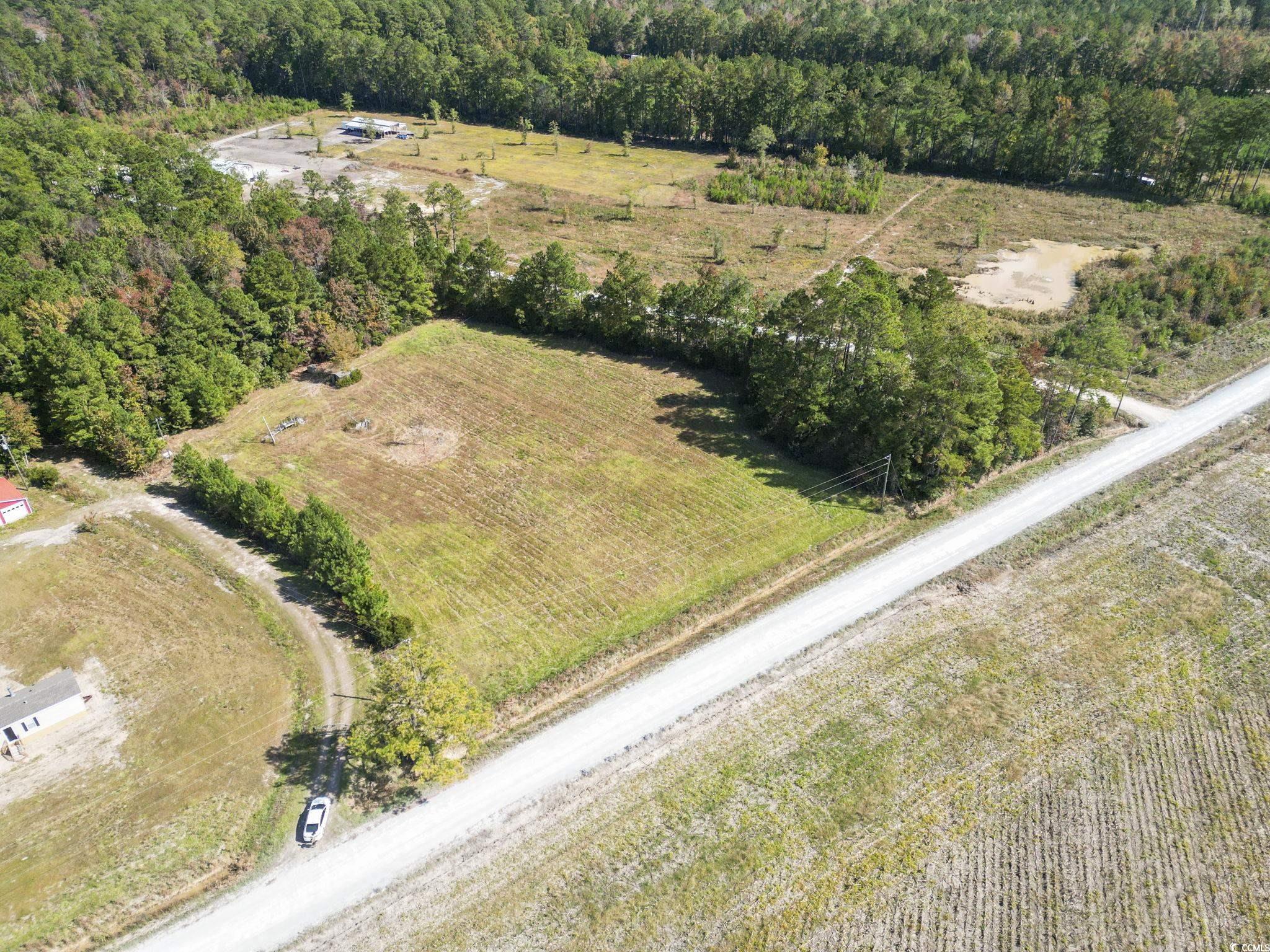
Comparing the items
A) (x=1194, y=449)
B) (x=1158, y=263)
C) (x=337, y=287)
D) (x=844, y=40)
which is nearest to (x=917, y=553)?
(x=1194, y=449)

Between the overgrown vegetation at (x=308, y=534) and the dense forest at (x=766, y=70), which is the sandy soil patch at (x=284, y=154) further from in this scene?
the overgrown vegetation at (x=308, y=534)

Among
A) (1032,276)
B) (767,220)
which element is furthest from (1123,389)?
(767,220)

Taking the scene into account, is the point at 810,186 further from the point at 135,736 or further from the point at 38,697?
the point at 38,697

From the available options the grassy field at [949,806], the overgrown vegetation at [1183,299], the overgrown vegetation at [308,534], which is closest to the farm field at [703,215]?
the overgrown vegetation at [1183,299]

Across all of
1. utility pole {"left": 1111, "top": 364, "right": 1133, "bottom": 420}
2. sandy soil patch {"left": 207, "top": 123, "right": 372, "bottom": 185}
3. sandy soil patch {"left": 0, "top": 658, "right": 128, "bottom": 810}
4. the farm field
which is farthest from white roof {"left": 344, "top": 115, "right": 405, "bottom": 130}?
sandy soil patch {"left": 0, "top": 658, "right": 128, "bottom": 810}

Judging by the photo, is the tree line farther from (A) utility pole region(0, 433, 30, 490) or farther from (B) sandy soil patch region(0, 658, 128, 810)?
(B) sandy soil patch region(0, 658, 128, 810)

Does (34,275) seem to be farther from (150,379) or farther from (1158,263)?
(1158,263)
